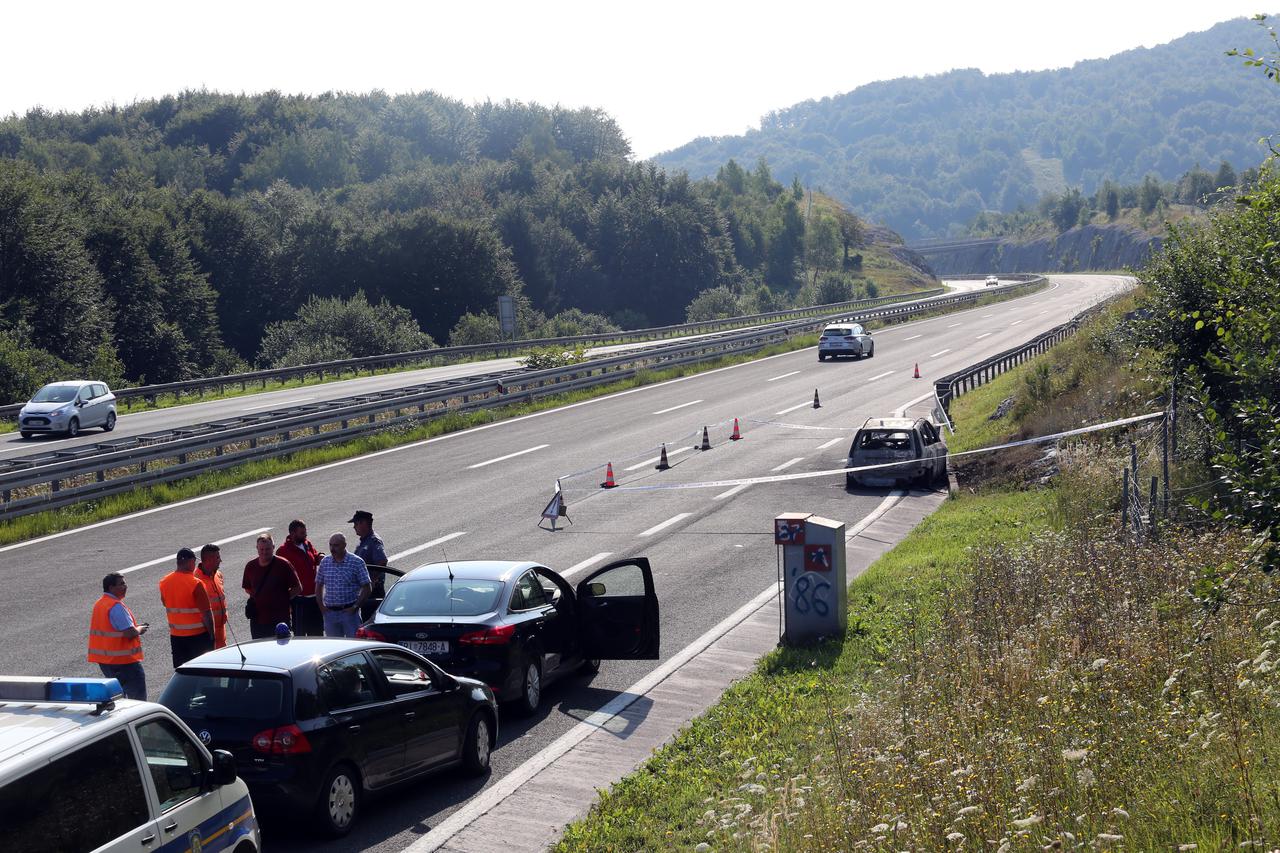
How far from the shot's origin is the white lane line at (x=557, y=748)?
29.6 ft

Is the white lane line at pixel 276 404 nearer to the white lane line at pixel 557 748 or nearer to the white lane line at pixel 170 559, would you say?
the white lane line at pixel 170 559

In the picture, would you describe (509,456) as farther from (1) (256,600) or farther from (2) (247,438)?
(1) (256,600)

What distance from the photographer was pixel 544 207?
5369 inches

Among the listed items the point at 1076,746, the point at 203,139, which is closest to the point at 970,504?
the point at 1076,746

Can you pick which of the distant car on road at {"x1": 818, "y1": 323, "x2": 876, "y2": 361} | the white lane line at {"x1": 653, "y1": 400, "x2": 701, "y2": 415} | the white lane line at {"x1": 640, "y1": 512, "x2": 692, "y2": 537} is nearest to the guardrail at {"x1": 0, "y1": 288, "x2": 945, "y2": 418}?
the distant car on road at {"x1": 818, "y1": 323, "x2": 876, "y2": 361}

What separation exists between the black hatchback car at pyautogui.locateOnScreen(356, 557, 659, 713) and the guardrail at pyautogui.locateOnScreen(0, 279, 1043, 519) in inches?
540

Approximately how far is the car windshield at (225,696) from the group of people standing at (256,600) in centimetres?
79

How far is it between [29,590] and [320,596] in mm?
7233

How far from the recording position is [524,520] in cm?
2183

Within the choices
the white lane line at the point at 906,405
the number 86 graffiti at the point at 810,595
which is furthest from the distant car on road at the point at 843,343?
the number 86 graffiti at the point at 810,595

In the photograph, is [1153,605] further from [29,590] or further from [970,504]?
[29,590]

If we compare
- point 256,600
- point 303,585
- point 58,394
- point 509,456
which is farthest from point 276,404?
point 256,600

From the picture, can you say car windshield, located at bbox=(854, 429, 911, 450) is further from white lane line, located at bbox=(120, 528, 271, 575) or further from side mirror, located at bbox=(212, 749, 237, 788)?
side mirror, located at bbox=(212, 749, 237, 788)

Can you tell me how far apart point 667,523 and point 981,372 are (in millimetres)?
24542
